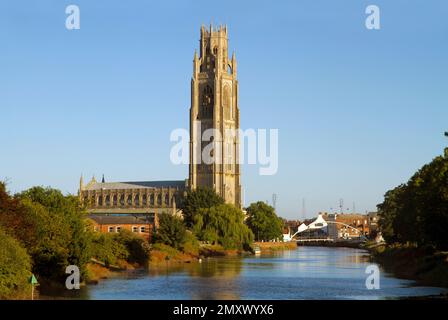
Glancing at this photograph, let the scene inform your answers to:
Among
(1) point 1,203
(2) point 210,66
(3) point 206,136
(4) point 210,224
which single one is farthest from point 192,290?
(2) point 210,66

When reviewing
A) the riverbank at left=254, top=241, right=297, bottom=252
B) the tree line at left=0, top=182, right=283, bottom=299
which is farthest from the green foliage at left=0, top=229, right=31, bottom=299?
the riverbank at left=254, top=241, right=297, bottom=252

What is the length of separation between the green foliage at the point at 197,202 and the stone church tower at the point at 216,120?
24.7 m

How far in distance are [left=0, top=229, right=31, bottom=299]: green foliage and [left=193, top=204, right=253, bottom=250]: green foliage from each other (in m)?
72.3

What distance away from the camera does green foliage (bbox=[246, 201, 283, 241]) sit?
15225cm

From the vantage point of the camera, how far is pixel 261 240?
154m

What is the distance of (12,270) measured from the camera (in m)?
43.1

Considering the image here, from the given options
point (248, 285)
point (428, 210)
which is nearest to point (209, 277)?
point (248, 285)

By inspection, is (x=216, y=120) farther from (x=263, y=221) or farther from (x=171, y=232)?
(x=171, y=232)

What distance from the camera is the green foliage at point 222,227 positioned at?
384 feet

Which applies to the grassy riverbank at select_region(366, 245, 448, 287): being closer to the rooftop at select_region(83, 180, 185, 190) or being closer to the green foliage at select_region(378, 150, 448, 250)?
the green foliage at select_region(378, 150, 448, 250)

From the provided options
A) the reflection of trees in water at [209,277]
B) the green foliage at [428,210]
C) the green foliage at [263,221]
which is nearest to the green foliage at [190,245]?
the reflection of trees in water at [209,277]

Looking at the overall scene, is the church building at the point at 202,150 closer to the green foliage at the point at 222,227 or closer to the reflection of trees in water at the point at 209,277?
the green foliage at the point at 222,227

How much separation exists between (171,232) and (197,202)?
1347 inches

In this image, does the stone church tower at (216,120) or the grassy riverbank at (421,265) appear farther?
the stone church tower at (216,120)
